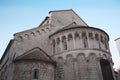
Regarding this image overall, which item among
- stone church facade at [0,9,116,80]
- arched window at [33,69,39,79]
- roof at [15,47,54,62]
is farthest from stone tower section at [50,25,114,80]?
arched window at [33,69,39,79]

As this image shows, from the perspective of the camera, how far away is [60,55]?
14.5 meters

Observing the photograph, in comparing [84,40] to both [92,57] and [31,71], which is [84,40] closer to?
[92,57]

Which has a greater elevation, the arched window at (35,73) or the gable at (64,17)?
the gable at (64,17)

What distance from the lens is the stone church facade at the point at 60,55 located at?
41.1 feet

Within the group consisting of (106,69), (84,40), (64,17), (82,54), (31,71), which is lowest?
(31,71)

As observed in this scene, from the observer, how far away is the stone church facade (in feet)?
41.1

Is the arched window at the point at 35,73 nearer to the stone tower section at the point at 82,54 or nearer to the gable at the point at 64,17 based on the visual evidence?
the stone tower section at the point at 82,54

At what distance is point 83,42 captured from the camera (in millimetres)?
14508

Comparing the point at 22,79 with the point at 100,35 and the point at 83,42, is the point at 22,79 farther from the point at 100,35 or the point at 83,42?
the point at 100,35

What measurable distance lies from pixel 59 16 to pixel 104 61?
8517 mm

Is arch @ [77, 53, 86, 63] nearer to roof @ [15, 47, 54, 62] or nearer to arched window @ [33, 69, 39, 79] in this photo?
roof @ [15, 47, 54, 62]

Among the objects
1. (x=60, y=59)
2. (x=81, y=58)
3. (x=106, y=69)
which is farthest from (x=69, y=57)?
(x=106, y=69)

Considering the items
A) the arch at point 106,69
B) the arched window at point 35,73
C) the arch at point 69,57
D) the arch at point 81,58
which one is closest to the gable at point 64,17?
the arch at point 69,57

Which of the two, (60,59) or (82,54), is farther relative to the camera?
(60,59)
